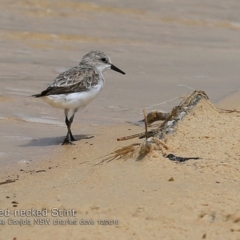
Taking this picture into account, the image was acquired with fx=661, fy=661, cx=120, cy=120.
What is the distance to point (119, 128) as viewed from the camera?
21.4 ft

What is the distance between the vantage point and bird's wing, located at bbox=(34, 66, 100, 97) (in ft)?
21.5

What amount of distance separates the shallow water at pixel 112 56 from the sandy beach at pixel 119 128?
0.08ft

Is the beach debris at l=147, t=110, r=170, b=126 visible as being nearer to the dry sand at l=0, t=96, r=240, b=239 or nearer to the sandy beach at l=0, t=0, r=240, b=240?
the sandy beach at l=0, t=0, r=240, b=240

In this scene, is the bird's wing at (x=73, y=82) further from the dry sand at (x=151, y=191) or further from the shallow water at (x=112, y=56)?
the dry sand at (x=151, y=191)

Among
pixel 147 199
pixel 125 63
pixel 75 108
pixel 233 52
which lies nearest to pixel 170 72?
pixel 125 63

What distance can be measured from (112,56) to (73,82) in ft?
11.5

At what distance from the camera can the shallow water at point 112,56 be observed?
6.96 metres

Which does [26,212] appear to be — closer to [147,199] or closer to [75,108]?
[147,199]

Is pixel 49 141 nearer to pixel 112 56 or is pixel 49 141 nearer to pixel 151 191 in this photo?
pixel 151 191

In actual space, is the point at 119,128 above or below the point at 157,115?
below

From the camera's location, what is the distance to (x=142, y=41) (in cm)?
1136

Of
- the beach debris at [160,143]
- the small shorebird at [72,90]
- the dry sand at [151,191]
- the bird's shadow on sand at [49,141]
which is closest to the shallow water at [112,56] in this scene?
the bird's shadow on sand at [49,141]

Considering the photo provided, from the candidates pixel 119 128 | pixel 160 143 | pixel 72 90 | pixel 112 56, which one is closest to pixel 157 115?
pixel 119 128

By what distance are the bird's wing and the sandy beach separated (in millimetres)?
422
